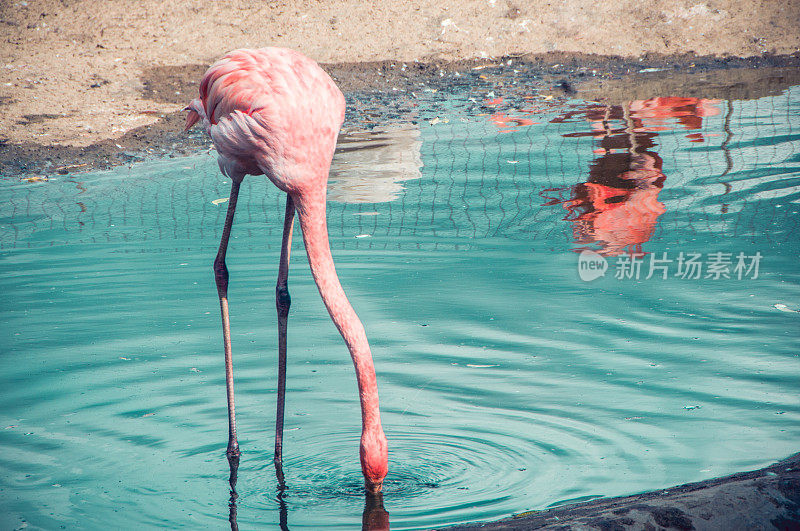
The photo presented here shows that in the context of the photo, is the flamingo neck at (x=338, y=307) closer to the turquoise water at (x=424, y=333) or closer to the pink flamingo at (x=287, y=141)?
the pink flamingo at (x=287, y=141)

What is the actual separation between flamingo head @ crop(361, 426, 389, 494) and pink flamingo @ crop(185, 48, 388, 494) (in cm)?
1

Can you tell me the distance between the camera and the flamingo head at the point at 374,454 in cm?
302

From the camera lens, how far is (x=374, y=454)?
3020 millimetres

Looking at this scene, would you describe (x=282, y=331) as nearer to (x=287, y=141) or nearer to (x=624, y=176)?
(x=287, y=141)

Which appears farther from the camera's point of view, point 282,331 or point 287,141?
point 282,331

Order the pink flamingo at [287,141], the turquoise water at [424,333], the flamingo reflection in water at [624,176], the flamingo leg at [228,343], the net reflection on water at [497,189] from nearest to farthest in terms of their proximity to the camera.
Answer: the pink flamingo at [287,141]
the turquoise water at [424,333]
the flamingo leg at [228,343]
the flamingo reflection in water at [624,176]
the net reflection on water at [497,189]

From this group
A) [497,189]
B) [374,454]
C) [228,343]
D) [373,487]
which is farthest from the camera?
[497,189]

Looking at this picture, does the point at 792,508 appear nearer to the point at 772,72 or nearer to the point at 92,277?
the point at 92,277

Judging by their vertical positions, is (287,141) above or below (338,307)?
above

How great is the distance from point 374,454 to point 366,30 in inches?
381

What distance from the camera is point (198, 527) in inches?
124

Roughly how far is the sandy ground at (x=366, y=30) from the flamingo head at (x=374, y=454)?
324 inches

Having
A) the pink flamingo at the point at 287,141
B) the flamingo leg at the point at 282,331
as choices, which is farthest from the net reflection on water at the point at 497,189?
the pink flamingo at the point at 287,141

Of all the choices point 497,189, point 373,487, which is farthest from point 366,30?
point 373,487
